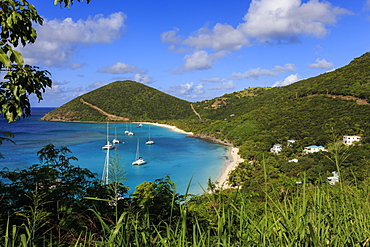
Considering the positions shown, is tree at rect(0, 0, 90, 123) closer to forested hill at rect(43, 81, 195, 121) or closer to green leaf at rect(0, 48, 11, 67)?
green leaf at rect(0, 48, 11, 67)

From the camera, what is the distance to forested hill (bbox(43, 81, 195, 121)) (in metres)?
89.2

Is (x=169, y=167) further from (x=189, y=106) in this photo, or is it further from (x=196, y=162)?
(x=189, y=106)

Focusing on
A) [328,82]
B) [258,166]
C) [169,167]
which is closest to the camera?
[258,166]

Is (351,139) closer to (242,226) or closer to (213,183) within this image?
(213,183)

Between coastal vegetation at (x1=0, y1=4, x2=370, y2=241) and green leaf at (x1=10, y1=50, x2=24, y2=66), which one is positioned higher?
green leaf at (x1=10, y1=50, x2=24, y2=66)

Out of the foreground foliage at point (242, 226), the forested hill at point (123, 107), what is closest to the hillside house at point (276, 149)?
the foreground foliage at point (242, 226)

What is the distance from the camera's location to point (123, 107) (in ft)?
306

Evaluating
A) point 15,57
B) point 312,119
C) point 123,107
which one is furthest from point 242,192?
point 123,107

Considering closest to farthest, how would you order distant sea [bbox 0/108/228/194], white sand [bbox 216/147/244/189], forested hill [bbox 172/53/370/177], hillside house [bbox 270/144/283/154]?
white sand [bbox 216/147/244/189] < distant sea [bbox 0/108/228/194] < hillside house [bbox 270/144/283/154] < forested hill [bbox 172/53/370/177]

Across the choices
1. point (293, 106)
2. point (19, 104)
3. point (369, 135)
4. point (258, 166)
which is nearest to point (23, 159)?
point (258, 166)

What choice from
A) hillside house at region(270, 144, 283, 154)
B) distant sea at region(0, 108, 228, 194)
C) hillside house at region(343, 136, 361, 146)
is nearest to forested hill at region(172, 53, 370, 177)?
hillside house at region(343, 136, 361, 146)

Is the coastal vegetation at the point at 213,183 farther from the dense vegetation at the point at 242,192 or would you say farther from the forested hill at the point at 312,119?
the forested hill at the point at 312,119

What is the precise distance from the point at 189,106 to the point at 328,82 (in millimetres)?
53396

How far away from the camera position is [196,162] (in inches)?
1320
